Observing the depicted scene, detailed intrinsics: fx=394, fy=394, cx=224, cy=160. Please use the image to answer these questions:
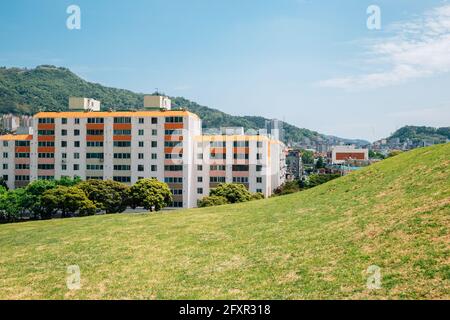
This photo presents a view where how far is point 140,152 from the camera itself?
333ft

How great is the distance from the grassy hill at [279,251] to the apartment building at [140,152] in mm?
57151

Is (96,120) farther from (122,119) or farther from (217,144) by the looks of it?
(217,144)

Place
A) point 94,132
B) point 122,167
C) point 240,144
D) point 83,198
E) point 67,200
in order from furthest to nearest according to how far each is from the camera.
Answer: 1. point 94,132
2. point 122,167
3. point 240,144
4. point 83,198
5. point 67,200

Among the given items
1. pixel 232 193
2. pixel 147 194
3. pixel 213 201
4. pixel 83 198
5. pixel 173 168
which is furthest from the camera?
pixel 173 168

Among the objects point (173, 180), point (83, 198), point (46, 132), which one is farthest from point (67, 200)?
point (46, 132)

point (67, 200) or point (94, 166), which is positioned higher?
point (94, 166)

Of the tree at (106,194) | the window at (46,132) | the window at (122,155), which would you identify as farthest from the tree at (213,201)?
the window at (46,132)

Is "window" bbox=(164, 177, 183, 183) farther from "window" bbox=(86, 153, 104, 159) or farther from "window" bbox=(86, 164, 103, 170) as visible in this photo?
"window" bbox=(86, 153, 104, 159)

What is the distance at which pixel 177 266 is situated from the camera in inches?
912

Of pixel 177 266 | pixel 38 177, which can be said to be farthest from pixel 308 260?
pixel 38 177

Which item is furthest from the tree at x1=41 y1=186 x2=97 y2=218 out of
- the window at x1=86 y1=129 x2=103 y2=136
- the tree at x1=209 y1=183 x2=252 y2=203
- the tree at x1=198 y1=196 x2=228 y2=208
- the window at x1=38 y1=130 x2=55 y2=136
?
the window at x1=38 y1=130 x2=55 y2=136

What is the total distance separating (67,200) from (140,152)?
2839cm

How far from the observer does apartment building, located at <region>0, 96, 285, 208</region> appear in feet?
319
